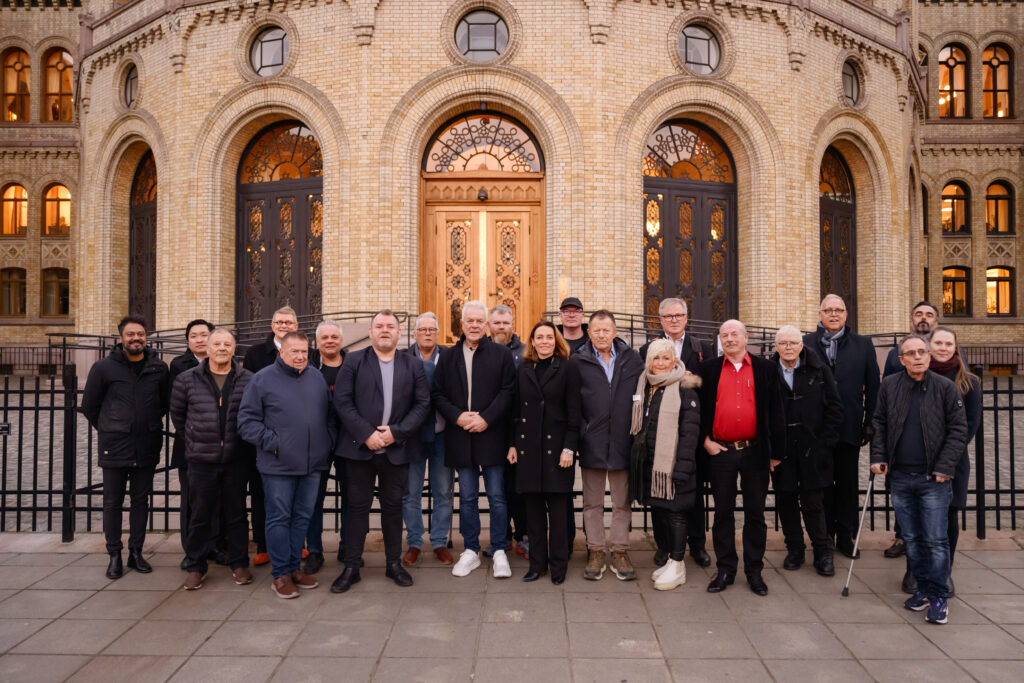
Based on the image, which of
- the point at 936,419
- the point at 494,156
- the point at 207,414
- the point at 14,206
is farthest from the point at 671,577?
the point at 14,206

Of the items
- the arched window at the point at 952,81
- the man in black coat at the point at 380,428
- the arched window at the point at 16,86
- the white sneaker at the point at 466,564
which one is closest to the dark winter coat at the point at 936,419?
the white sneaker at the point at 466,564

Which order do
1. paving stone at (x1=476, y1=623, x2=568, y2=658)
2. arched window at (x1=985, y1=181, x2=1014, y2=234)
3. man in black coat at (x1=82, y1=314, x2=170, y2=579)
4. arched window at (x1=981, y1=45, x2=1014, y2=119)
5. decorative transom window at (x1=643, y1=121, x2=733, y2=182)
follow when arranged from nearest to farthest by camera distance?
Result: paving stone at (x1=476, y1=623, x2=568, y2=658), man in black coat at (x1=82, y1=314, x2=170, y2=579), decorative transom window at (x1=643, y1=121, x2=733, y2=182), arched window at (x1=981, y1=45, x2=1014, y2=119), arched window at (x1=985, y1=181, x2=1014, y2=234)

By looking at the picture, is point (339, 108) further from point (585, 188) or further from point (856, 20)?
point (856, 20)

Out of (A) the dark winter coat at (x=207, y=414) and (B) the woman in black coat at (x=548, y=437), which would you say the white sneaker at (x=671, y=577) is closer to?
(B) the woman in black coat at (x=548, y=437)

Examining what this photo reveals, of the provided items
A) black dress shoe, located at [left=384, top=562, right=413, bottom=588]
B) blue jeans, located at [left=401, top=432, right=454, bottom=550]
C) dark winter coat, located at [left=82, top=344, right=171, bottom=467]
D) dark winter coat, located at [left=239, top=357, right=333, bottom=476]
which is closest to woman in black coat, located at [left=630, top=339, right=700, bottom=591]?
blue jeans, located at [left=401, top=432, right=454, bottom=550]

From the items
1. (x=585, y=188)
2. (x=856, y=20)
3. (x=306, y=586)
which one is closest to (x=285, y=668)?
(x=306, y=586)

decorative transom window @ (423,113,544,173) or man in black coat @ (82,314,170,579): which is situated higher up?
decorative transom window @ (423,113,544,173)

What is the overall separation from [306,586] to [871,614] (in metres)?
3.86

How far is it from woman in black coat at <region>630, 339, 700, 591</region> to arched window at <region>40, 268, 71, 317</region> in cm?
2913

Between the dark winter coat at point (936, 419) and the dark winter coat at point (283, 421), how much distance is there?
400 centimetres

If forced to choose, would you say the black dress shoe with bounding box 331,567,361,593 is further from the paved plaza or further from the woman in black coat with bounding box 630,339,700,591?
the woman in black coat with bounding box 630,339,700,591

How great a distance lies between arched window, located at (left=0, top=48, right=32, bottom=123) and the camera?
27.6m

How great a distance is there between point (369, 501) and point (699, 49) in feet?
47.4

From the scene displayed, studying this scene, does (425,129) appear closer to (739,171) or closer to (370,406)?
(739,171)
